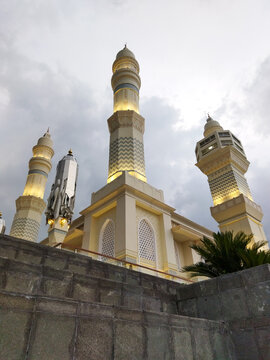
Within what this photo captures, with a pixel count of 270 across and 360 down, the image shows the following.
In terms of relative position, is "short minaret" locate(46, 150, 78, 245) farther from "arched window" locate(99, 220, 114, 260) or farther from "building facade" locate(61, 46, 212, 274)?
"arched window" locate(99, 220, 114, 260)

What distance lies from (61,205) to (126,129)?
30.0ft

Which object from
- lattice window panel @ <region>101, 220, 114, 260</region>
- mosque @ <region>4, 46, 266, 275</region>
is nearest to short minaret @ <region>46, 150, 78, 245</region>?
mosque @ <region>4, 46, 266, 275</region>

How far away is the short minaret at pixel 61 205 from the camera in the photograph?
32.0 feet

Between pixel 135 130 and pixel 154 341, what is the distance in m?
16.2

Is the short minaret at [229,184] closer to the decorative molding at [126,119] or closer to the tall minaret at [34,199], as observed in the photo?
the decorative molding at [126,119]

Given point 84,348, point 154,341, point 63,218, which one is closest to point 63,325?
point 84,348

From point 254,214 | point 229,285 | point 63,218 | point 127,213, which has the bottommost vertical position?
point 229,285

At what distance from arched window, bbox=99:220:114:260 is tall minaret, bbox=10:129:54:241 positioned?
876 centimetres

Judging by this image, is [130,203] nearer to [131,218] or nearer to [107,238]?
[131,218]

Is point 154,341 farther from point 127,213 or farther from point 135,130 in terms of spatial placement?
point 135,130

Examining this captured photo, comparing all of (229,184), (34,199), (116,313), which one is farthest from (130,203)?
(34,199)

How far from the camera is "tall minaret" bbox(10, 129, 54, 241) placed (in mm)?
20203

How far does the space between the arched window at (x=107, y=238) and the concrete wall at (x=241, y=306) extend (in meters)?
9.05

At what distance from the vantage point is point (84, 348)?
193 centimetres
